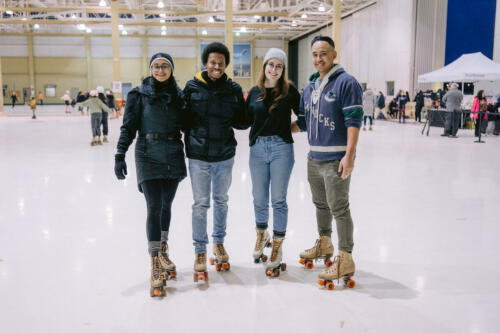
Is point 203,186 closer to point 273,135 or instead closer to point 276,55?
point 273,135

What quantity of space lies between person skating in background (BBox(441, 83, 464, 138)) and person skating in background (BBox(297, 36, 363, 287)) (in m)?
11.8

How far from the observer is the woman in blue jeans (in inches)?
122

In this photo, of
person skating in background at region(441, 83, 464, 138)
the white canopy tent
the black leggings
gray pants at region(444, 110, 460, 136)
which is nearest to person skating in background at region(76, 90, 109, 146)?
the black leggings

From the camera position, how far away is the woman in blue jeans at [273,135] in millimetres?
3096

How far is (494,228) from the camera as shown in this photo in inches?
175

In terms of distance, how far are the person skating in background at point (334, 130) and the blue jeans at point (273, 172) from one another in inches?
8.5

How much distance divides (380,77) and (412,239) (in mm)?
21400

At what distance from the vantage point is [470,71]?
15039 millimetres

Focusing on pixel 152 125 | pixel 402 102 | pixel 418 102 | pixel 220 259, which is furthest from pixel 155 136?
pixel 402 102

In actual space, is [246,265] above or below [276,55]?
below

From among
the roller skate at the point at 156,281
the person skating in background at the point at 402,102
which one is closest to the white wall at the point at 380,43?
the person skating in background at the point at 402,102

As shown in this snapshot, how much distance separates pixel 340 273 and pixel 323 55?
148 cm

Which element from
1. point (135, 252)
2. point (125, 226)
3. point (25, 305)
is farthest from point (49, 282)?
point (125, 226)

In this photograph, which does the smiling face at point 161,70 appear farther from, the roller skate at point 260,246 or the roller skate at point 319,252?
the roller skate at point 319,252
